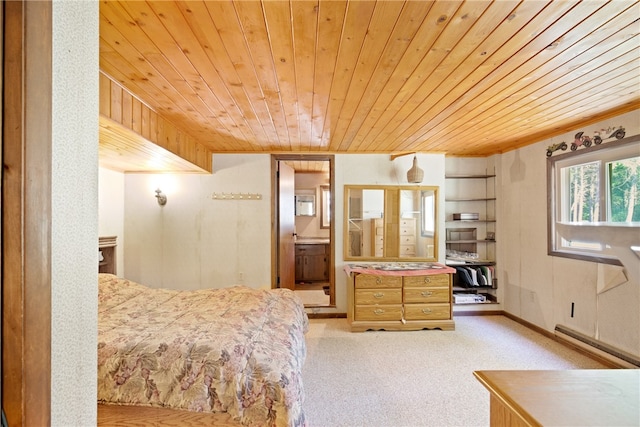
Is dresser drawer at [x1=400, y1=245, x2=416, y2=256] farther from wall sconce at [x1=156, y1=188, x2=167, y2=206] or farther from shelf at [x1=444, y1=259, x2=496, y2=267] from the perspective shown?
wall sconce at [x1=156, y1=188, x2=167, y2=206]

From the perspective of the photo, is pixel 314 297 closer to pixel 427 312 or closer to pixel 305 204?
pixel 427 312

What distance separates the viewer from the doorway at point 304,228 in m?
4.36

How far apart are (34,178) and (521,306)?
4.94 meters

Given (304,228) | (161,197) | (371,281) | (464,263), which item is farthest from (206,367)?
(304,228)

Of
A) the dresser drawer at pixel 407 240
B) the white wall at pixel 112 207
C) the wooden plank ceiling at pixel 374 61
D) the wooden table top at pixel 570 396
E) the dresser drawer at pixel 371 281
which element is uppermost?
the wooden plank ceiling at pixel 374 61

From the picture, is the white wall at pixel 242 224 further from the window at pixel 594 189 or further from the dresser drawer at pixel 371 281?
the dresser drawer at pixel 371 281

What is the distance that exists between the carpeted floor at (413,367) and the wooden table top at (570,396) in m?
1.37

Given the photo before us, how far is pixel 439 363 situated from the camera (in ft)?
9.72

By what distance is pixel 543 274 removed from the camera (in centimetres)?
371

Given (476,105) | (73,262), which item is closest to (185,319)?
(73,262)

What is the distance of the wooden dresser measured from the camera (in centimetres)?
379

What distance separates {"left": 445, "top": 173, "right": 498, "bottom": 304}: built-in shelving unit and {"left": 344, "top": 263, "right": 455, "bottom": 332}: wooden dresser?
2.17 feet

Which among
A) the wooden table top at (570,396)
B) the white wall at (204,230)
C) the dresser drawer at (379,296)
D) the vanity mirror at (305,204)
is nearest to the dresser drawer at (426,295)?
the dresser drawer at (379,296)

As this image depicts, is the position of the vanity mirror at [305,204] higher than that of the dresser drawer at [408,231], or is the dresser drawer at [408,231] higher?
the vanity mirror at [305,204]
